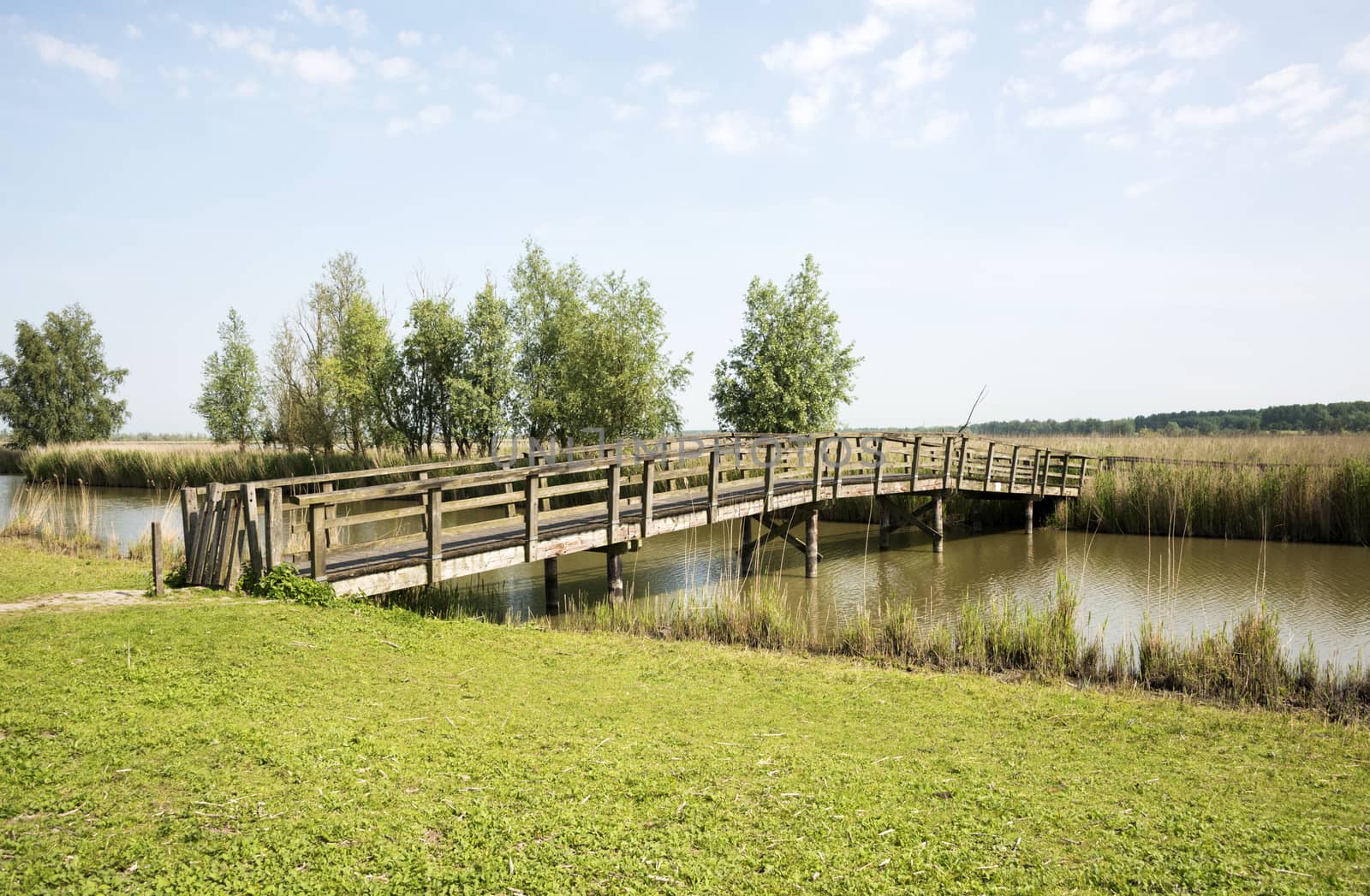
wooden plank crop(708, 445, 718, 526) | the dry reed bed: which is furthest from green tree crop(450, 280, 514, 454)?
the dry reed bed

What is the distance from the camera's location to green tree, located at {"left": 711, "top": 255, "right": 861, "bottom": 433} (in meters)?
37.2

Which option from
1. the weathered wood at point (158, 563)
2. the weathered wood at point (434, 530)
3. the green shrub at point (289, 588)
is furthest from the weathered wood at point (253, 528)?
the weathered wood at point (434, 530)

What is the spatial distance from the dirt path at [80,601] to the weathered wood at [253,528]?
110 cm

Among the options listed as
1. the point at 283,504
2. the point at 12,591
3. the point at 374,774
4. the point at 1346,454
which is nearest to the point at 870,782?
the point at 374,774

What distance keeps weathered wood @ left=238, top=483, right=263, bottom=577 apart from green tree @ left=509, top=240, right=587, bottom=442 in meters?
23.8

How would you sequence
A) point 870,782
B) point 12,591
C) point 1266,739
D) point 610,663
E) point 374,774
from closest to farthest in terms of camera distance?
point 374,774 < point 870,782 < point 1266,739 < point 610,663 < point 12,591

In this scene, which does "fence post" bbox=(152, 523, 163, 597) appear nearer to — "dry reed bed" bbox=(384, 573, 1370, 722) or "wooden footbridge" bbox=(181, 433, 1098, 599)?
"wooden footbridge" bbox=(181, 433, 1098, 599)

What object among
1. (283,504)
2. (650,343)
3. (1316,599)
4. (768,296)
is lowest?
(1316,599)

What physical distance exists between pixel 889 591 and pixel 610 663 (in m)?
8.51

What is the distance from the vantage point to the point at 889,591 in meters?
15.5

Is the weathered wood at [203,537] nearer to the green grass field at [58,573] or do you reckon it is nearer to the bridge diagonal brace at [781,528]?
the green grass field at [58,573]

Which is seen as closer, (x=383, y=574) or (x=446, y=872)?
(x=446, y=872)

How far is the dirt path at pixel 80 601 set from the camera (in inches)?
327

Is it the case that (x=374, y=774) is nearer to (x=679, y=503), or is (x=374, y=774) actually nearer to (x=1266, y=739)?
(x=1266, y=739)
